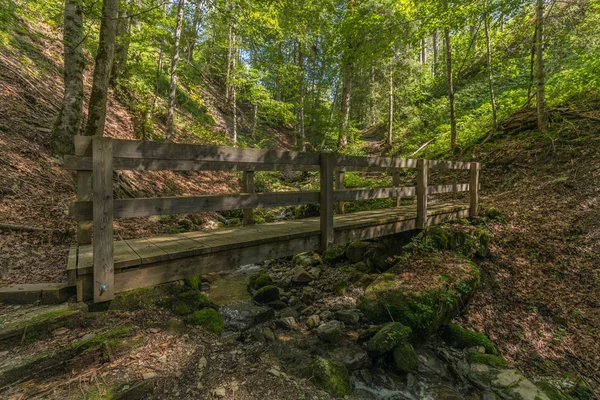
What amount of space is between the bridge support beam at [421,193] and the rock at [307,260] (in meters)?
2.89

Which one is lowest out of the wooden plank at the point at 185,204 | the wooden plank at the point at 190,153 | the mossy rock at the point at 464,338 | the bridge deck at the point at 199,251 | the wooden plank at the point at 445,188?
the mossy rock at the point at 464,338

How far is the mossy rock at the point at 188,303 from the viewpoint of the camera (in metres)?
4.23

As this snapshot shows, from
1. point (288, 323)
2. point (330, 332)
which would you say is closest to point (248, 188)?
point (288, 323)

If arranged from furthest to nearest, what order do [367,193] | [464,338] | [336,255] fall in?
1. [336,255]
2. [367,193]
3. [464,338]

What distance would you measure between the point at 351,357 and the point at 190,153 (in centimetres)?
356

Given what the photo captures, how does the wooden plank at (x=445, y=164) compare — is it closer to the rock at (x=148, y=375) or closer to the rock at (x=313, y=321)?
the rock at (x=313, y=321)

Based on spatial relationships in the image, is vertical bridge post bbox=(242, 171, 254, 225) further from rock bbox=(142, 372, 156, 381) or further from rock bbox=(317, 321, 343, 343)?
rock bbox=(142, 372, 156, 381)

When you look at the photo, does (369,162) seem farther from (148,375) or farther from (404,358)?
(148,375)

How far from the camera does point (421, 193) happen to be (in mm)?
5883

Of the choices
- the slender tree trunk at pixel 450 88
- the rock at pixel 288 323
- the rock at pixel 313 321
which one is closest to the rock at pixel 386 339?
the rock at pixel 313 321

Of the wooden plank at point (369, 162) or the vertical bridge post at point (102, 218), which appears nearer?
the vertical bridge post at point (102, 218)

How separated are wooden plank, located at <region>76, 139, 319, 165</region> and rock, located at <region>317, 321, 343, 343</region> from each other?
107 inches

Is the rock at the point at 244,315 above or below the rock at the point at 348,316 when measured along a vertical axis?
above

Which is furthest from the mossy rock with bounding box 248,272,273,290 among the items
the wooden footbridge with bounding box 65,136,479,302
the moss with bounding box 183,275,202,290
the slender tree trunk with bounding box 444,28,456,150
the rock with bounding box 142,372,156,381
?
the slender tree trunk with bounding box 444,28,456,150
